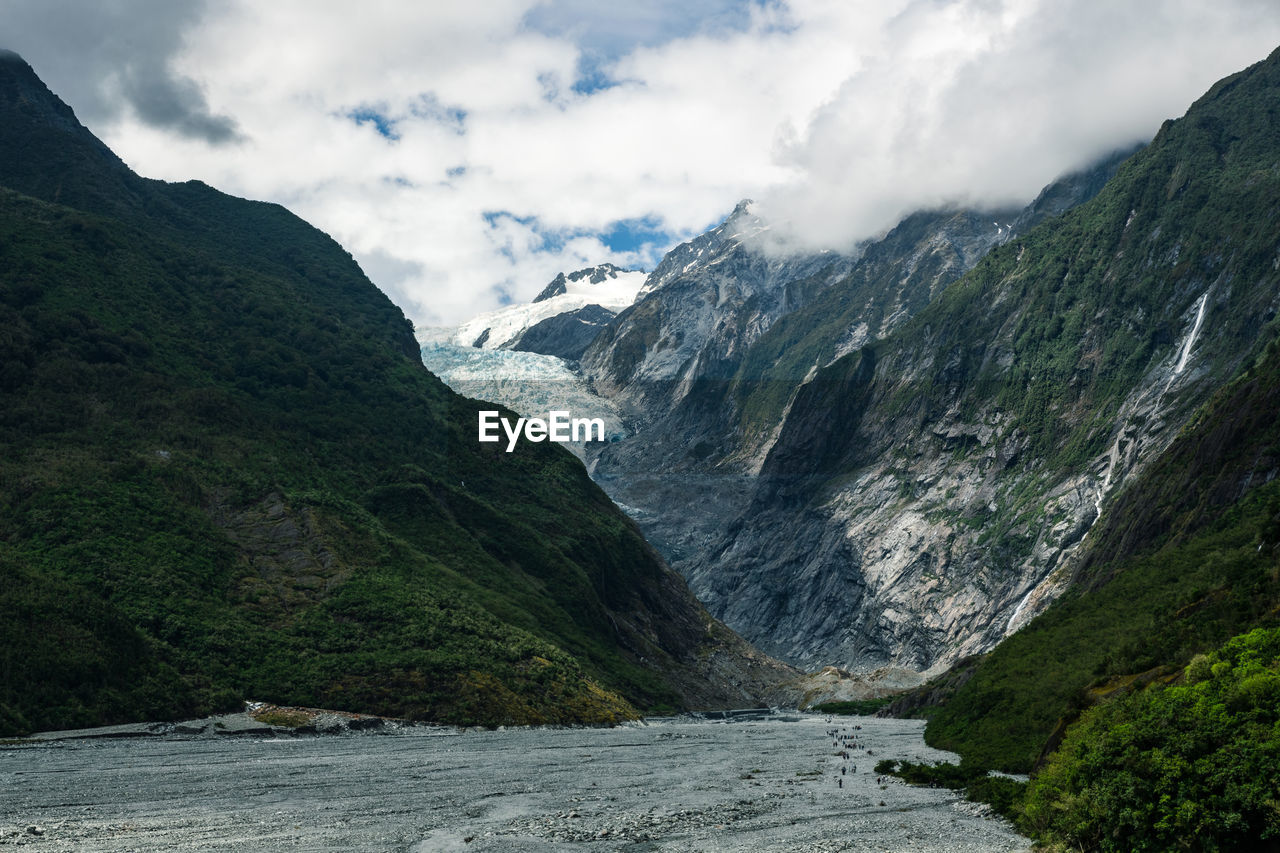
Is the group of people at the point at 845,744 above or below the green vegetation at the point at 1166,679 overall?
below

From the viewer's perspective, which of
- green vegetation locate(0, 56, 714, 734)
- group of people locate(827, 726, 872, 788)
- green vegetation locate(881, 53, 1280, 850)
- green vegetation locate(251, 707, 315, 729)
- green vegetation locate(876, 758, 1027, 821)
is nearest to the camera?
green vegetation locate(881, 53, 1280, 850)

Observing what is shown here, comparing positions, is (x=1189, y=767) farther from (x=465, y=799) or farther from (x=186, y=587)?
(x=186, y=587)

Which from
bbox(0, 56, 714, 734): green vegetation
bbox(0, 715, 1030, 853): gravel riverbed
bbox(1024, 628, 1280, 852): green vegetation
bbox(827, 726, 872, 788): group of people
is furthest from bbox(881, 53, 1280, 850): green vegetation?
bbox(0, 56, 714, 734): green vegetation

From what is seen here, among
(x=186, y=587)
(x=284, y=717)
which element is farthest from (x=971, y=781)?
(x=186, y=587)

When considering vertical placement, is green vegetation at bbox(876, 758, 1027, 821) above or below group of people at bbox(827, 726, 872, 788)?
above

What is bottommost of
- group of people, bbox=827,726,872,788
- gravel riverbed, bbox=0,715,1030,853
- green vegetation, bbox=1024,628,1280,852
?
group of people, bbox=827,726,872,788

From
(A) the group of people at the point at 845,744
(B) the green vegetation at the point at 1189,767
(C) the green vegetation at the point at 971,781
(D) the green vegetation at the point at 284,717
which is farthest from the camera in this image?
(D) the green vegetation at the point at 284,717

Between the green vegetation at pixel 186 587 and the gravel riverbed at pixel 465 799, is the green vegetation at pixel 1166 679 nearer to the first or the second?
the gravel riverbed at pixel 465 799

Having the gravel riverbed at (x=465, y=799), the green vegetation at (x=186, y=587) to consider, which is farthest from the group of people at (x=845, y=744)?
the green vegetation at (x=186, y=587)

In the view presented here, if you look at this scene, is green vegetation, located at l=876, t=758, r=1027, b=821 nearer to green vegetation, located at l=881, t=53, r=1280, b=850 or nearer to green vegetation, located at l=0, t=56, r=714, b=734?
green vegetation, located at l=881, t=53, r=1280, b=850
